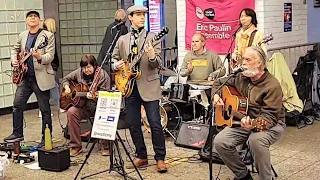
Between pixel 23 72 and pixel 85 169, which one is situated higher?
pixel 23 72

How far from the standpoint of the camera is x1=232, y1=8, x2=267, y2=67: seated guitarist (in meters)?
5.85

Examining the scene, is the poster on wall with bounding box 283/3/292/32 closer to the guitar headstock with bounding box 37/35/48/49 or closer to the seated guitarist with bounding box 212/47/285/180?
the seated guitarist with bounding box 212/47/285/180

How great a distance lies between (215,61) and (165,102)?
0.76 m

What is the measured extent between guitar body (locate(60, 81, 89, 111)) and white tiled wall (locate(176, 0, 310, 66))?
2080 millimetres

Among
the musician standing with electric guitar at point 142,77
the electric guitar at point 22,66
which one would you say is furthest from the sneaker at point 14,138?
the musician standing with electric guitar at point 142,77

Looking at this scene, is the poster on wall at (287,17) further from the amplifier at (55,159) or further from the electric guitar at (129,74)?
the amplifier at (55,159)

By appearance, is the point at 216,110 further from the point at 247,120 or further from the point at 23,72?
the point at 23,72

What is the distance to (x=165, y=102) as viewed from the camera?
6.43m

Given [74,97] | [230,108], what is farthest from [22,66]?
[230,108]

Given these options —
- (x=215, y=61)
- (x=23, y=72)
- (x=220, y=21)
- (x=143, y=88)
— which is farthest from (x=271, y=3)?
(x=23, y=72)

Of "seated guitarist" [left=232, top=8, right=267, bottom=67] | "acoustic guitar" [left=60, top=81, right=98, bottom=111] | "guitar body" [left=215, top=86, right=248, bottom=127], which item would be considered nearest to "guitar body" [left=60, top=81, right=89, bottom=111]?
"acoustic guitar" [left=60, top=81, right=98, bottom=111]

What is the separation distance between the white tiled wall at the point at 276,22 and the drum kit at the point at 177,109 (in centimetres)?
111

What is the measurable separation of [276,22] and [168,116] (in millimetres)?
1948

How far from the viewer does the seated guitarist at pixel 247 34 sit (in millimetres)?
5852
